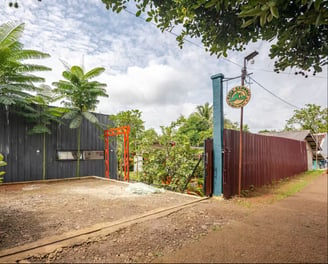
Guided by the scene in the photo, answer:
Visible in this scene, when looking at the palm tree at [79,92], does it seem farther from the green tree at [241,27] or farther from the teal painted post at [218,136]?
the green tree at [241,27]

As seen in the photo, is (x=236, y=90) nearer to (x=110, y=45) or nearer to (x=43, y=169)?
(x=110, y=45)

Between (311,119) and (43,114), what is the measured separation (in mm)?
31680

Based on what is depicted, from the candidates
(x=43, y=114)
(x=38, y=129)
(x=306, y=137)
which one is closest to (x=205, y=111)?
(x=306, y=137)

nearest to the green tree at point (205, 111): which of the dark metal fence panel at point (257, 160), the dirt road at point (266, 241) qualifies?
the dark metal fence panel at point (257, 160)

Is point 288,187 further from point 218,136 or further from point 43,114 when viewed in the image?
point 43,114

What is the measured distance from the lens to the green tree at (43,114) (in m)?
7.79

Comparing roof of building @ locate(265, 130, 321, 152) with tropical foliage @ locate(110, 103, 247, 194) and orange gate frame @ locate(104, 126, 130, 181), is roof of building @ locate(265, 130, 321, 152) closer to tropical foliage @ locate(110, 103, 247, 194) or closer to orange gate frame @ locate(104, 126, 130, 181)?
tropical foliage @ locate(110, 103, 247, 194)

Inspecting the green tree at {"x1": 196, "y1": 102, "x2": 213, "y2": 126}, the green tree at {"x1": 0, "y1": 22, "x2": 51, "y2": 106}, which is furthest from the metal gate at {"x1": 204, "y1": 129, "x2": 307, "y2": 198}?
the green tree at {"x1": 196, "y1": 102, "x2": 213, "y2": 126}

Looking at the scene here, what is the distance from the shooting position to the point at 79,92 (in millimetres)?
8500

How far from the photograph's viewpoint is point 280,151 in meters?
9.15

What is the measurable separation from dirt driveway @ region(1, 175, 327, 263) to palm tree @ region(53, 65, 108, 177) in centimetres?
628

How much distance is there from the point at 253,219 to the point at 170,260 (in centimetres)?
210

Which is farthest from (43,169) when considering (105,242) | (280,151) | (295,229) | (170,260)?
(280,151)

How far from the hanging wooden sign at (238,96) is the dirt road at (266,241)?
259cm
